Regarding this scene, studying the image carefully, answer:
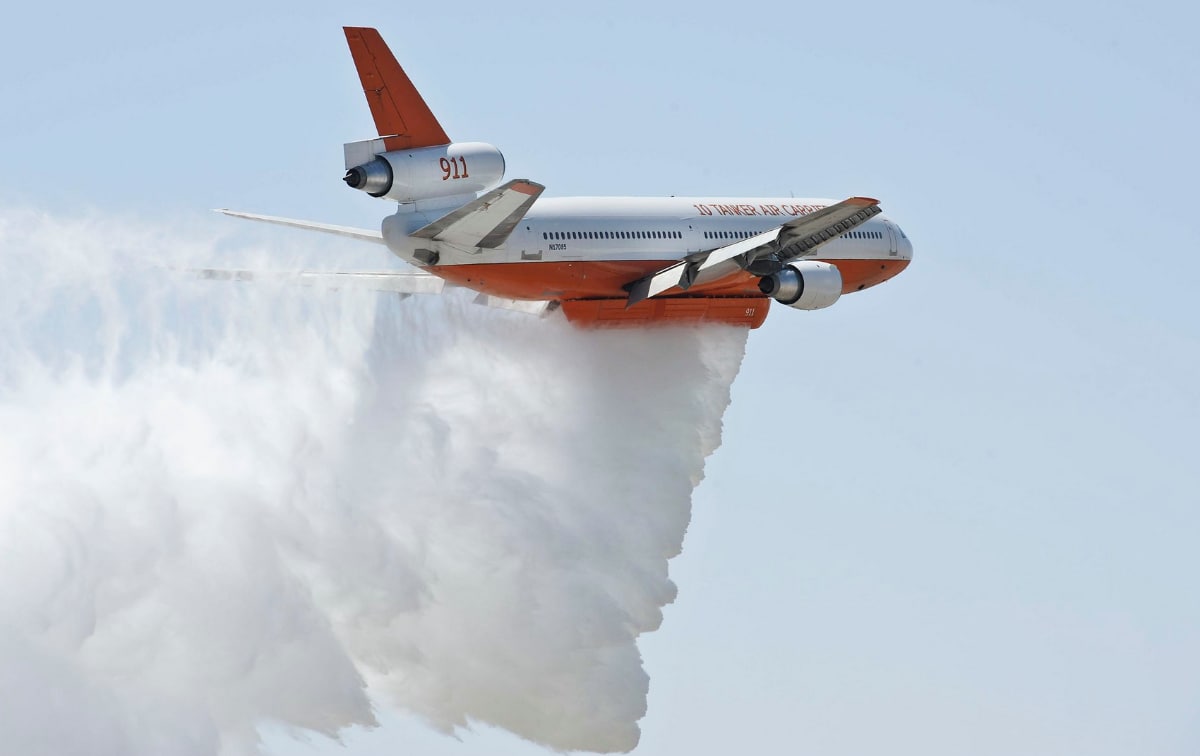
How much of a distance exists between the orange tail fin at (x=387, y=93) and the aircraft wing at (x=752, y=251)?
6895mm

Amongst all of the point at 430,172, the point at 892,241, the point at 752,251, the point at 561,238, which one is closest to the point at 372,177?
the point at 430,172

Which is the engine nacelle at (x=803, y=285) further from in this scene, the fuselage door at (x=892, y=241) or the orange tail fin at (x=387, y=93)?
the orange tail fin at (x=387, y=93)

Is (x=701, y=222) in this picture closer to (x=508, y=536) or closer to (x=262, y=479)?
(x=508, y=536)

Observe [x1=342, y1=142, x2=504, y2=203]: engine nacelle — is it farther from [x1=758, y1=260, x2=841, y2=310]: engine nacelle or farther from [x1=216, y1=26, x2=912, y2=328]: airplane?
[x1=758, y1=260, x2=841, y2=310]: engine nacelle

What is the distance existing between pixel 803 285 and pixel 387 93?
1081 cm

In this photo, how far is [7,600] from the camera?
3606cm

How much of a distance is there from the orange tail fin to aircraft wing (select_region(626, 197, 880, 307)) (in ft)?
22.6

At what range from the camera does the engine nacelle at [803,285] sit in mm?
49188

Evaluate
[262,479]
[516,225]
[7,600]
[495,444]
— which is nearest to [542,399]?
[495,444]

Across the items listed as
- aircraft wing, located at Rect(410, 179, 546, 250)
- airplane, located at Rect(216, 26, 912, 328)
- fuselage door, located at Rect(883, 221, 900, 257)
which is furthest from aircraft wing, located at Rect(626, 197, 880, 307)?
fuselage door, located at Rect(883, 221, 900, 257)

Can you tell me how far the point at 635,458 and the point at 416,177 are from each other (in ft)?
29.4

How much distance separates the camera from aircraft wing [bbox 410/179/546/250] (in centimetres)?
4300

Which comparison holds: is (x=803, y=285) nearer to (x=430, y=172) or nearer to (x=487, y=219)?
(x=487, y=219)

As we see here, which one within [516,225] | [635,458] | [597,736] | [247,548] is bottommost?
[597,736]
